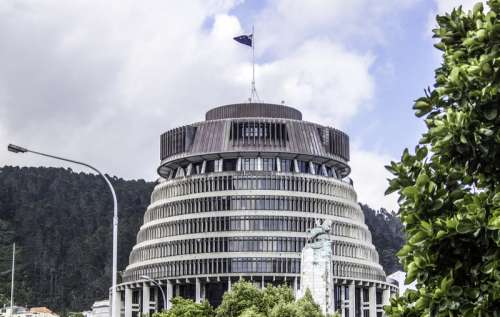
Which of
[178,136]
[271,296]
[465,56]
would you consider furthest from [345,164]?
[465,56]

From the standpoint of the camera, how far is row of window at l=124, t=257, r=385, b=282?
138m

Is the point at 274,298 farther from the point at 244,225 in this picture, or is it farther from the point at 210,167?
the point at 210,167

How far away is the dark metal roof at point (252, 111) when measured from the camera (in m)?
148

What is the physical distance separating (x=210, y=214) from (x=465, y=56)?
12351 cm

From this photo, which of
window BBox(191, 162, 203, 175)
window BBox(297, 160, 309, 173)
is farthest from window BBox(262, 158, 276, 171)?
window BBox(191, 162, 203, 175)

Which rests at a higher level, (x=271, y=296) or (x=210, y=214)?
(x=210, y=214)

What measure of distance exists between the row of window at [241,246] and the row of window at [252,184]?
733cm

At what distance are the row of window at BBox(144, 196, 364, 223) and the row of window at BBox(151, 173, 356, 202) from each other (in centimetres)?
134

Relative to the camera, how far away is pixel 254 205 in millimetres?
140125

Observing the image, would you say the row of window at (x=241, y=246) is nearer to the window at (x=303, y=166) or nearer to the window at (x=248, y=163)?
the window at (x=248, y=163)

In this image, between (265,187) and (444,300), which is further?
(265,187)

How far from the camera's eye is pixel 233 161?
476ft

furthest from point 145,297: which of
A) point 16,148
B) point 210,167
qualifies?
point 16,148

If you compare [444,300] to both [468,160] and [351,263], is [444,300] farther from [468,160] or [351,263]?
[351,263]
